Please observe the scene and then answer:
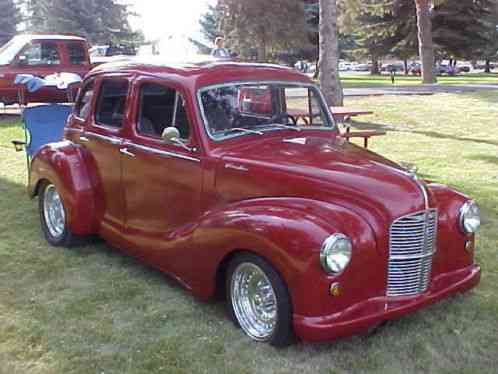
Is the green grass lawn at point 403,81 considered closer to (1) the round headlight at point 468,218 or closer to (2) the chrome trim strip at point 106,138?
(2) the chrome trim strip at point 106,138

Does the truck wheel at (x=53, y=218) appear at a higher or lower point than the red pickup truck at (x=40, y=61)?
lower

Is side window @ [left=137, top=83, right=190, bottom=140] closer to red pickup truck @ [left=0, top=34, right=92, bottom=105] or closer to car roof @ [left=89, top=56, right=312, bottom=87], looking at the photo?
car roof @ [left=89, top=56, right=312, bottom=87]

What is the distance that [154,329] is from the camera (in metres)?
3.83

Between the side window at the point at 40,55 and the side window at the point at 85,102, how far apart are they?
10.7 m

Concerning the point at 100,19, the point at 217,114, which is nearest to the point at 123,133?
the point at 217,114

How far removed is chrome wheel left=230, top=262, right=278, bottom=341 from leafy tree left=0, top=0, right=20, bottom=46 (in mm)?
45974

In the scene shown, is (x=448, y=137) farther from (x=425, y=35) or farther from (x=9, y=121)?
(x=425, y=35)

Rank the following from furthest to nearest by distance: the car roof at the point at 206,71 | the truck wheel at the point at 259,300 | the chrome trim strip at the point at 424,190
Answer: the car roof at the point at 206,71 < the chrome trim strip at the point at 424,190 < the truck wheel at the point at 259,300

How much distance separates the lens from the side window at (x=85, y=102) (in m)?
5.25

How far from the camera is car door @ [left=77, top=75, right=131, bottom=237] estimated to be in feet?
15.6

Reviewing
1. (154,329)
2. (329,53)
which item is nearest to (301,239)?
(154,329)

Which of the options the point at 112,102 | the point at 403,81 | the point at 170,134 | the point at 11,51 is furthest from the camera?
the point at 403,81

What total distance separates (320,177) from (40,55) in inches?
537

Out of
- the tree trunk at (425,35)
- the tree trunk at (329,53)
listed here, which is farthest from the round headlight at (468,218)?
the tree trunk at (425,35)
